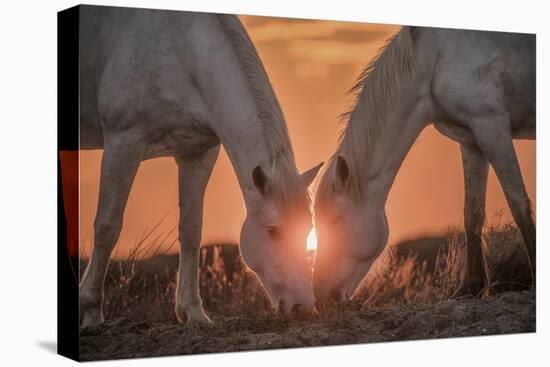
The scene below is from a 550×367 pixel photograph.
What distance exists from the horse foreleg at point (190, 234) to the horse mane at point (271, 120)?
0.45 meters

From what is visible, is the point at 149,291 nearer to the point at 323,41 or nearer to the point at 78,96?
the point at 78,96

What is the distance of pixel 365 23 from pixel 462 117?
1.02 m

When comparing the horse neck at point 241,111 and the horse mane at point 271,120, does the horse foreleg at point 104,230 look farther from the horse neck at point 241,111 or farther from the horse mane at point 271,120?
the horse mane at point 271,120

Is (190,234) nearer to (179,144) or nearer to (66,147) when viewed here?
(179,144)

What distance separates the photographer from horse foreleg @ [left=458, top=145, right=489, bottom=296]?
7.93 meters

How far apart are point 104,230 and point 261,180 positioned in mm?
1068

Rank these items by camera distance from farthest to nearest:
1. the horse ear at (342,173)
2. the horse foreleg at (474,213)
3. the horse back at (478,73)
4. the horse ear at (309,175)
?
the horse foreleg at (474,213) < the horse back at (478,73) < the horse ear at (342,173) < the horse ear at (309,175)

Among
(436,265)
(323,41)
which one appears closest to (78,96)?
(323,41)

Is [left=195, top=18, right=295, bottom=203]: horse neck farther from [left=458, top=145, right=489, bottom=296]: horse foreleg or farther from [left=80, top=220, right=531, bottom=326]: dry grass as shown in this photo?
[left=458, top=145, right=489, bottom=296]: horse foreleg

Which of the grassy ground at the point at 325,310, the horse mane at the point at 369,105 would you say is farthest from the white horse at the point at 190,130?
the horse mane at the point at 369,105

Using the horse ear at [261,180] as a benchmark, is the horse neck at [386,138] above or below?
above

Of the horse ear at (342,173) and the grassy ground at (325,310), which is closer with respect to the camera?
the grassy ground at (325,310)

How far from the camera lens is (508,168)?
786 centimetres

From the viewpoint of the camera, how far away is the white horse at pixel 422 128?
7332 mm
